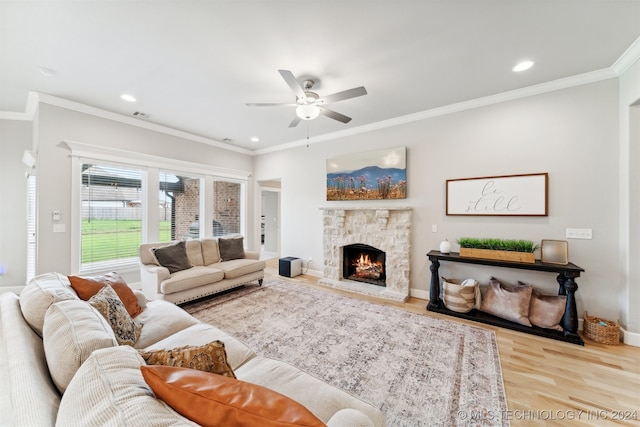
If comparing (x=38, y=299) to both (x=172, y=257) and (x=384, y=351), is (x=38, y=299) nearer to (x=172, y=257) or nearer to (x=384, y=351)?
(x=172, y=257)

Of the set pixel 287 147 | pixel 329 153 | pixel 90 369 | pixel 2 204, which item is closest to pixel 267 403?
pixel 90 369

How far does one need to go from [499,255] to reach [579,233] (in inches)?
34.4

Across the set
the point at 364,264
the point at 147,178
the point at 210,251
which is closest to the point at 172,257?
the point at 210,251

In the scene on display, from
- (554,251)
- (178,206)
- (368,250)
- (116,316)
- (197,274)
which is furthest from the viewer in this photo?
(178,206)

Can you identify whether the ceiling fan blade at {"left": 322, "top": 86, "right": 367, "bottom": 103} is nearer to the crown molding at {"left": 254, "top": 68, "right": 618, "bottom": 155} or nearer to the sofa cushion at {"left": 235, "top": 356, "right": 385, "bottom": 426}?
the crown molding at {"left": 254, "top": 68, "right": 618, "bottom": 155}

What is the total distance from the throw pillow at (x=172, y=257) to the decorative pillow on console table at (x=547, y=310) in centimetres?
463

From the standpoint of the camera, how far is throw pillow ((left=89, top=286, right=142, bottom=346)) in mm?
1570

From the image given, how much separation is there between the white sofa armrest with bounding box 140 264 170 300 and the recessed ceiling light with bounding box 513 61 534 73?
16.0 feet

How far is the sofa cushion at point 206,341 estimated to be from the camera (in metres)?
1.51

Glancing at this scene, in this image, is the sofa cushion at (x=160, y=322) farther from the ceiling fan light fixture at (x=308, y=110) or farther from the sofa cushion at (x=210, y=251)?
the ceiling fan light fixture at (x=308, y=110)

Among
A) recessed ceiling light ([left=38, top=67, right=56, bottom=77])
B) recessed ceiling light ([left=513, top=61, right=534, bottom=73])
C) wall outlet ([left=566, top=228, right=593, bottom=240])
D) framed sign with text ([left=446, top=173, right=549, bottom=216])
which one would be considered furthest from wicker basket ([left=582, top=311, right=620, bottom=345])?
recessed ceiling light ([left=38, top=67, right=56, bottom=77])

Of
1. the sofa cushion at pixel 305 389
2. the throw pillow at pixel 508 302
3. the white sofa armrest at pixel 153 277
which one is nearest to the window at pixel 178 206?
the white sofa armrest at pixel 153 277

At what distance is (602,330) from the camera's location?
8.17 ft

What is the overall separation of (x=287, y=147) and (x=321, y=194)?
1453mm
